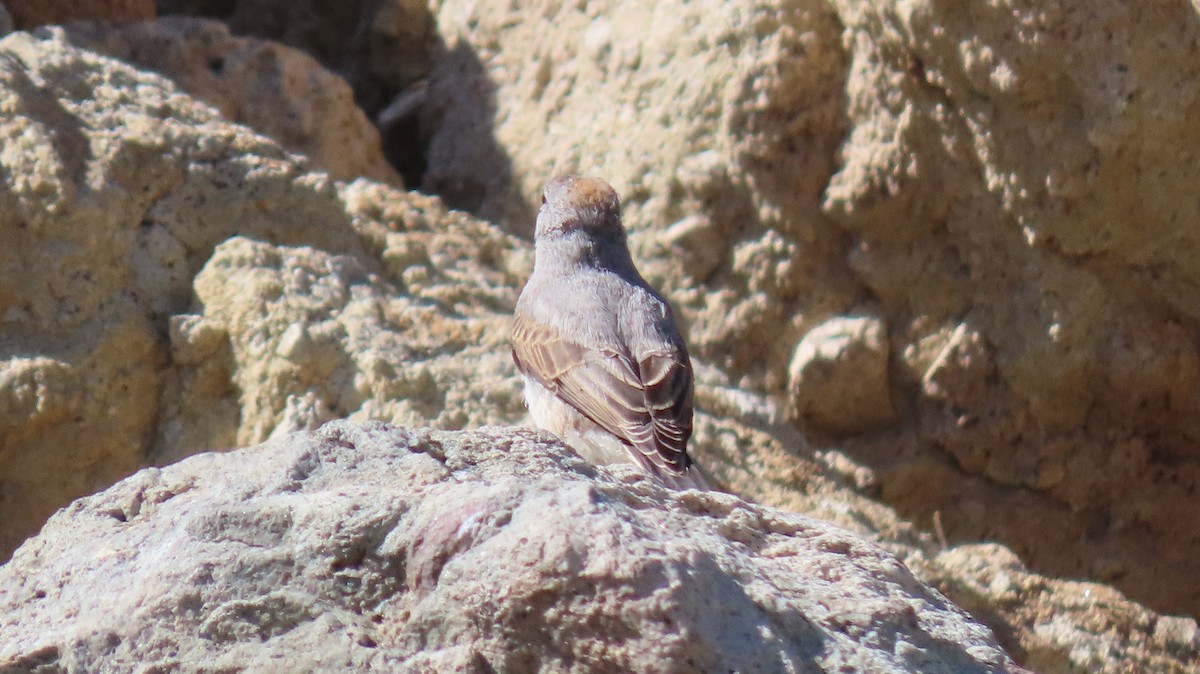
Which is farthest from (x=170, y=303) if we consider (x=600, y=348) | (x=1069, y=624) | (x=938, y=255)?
(x=1069, y=624)

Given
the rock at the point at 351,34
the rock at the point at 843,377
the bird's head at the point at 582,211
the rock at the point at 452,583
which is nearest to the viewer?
the rock at the point at 452,583

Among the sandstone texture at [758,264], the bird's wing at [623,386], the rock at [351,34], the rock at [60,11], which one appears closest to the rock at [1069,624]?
the sandstone texture at [758,264]

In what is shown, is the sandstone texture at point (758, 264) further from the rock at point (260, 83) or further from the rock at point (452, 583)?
the rock at point (452, 583)

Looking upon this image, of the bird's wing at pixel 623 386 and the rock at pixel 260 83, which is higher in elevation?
the rock at pixel 260 83

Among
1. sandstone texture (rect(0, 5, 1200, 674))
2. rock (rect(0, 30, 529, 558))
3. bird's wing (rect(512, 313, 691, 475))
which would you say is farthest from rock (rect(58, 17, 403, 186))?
bird's wing (rect(512, 313, 691, 475))

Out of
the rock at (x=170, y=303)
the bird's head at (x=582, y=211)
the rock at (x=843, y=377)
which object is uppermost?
the bird's head at (x=582, y=211)

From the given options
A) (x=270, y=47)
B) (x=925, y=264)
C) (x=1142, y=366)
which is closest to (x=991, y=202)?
(x=925, y=264)

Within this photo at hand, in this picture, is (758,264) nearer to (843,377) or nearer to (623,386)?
(843,377)
